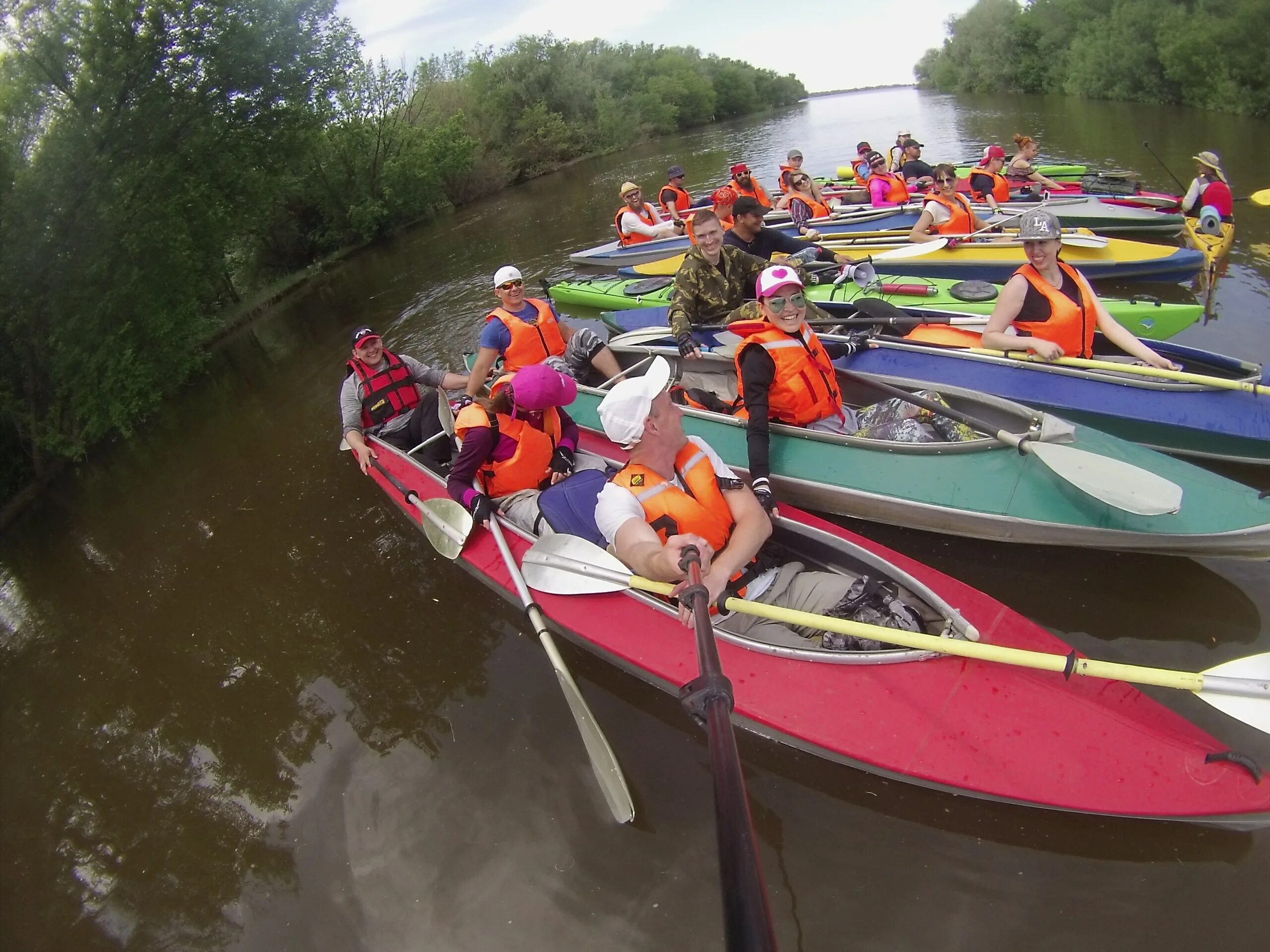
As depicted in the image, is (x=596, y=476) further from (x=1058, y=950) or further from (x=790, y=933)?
(x=1058, y=950)

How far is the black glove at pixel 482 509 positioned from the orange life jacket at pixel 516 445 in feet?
0.63

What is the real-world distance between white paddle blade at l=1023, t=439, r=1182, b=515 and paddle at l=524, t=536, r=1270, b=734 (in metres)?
1.01

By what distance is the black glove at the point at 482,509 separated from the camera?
460 cm

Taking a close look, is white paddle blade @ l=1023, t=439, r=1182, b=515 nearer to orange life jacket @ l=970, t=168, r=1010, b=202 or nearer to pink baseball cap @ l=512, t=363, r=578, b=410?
pink baseball cap @ l=512, t=363, r=578, b=410

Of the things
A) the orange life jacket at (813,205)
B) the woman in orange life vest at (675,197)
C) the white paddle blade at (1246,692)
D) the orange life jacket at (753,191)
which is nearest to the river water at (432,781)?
the white paddle blade at (1246,692)

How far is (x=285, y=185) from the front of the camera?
18203 millimetres

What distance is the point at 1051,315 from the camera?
4.88 metres

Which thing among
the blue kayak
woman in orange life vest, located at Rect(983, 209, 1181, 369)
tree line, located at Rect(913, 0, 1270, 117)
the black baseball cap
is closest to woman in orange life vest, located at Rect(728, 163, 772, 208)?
the black baseball cap

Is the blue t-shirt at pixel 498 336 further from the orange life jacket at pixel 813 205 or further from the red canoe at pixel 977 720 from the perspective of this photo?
the orange life jacket at pixel 813 205

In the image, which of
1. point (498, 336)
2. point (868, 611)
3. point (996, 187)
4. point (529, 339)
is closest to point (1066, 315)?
point (868, 611)

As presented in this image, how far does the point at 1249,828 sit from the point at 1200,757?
370 mm

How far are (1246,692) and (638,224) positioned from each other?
1139 cm

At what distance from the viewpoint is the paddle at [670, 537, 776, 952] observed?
4.41 feet

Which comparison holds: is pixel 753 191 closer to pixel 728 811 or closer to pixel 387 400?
pixel 387 400
